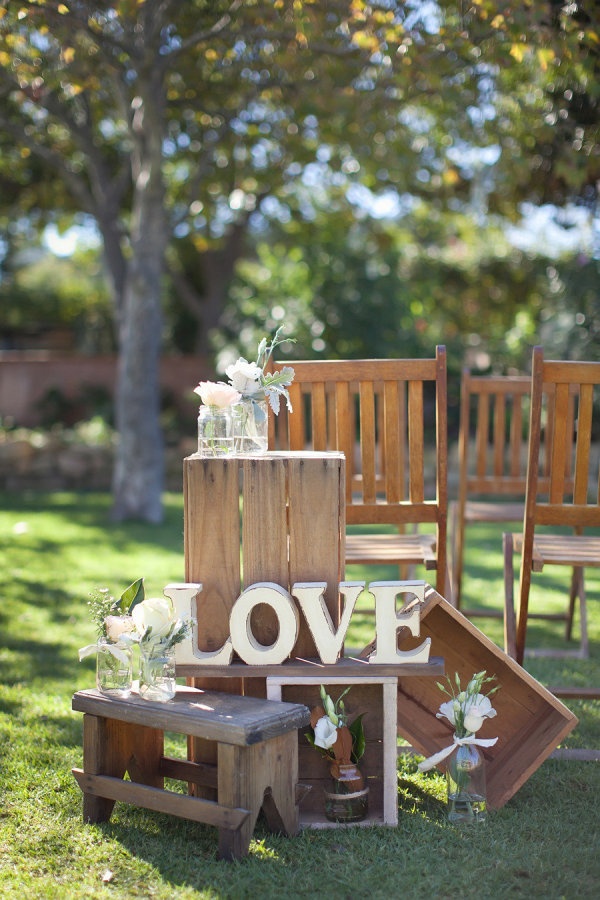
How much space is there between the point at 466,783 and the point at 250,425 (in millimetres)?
1244

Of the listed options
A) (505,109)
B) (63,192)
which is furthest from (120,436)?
(63,192)

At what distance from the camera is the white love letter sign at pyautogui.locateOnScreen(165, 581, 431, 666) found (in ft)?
9.02

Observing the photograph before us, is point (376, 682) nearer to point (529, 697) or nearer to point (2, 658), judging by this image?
point (529, 697)

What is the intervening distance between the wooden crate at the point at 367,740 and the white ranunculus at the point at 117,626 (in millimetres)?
426

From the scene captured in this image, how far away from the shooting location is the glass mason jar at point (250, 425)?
300 centimetres

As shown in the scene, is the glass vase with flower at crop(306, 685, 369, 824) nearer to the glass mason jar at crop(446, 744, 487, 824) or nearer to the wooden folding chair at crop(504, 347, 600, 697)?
the glass mason jar at crop(446, 744, 487, 824)

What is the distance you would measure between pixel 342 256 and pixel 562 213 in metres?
2.91

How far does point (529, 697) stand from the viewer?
304 cm

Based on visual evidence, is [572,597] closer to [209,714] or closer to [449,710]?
[449,710]

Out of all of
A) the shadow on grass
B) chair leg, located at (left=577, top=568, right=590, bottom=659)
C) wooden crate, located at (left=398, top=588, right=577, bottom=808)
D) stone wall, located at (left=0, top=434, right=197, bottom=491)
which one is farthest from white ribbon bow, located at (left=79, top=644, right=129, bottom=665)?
stone wall, located at (left=0, top=434, right=197, bottom=491)

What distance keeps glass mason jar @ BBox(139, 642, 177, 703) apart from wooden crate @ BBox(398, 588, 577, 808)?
0.75 m

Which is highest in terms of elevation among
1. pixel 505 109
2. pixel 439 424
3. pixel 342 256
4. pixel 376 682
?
pixel 505 109

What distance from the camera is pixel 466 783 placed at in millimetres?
2748

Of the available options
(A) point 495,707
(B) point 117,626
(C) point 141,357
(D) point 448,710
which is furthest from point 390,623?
(C) point 141,357
